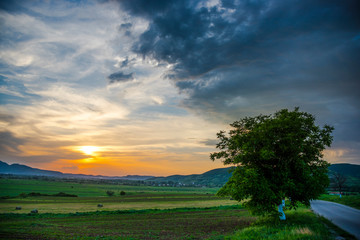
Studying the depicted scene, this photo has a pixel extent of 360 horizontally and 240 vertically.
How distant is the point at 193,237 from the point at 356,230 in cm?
1567

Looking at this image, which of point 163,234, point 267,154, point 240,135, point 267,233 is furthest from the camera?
point 240,135

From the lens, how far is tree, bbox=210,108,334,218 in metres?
24.5

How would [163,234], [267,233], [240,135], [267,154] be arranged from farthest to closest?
1. [240,135]
2. [163,234]
3. [267,154]
4. [267,233]

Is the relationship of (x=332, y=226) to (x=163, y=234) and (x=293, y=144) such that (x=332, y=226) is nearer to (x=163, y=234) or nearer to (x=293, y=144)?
(x=293, y=144)

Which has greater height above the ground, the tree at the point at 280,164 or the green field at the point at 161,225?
the tree at the point at 280,164

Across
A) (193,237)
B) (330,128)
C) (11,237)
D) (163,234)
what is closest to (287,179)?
(330,128)

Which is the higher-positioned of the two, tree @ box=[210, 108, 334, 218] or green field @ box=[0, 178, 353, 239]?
tree @ box=[210, 108, 334, 218]

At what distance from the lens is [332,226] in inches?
948

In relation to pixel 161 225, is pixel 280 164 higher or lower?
higher

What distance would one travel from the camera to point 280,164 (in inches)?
1040

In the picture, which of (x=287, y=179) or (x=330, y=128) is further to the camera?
(x=330, y=128)

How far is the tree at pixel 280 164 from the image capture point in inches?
965

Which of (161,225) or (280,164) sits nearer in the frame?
(280,164)

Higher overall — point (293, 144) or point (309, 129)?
point (309, 129)
